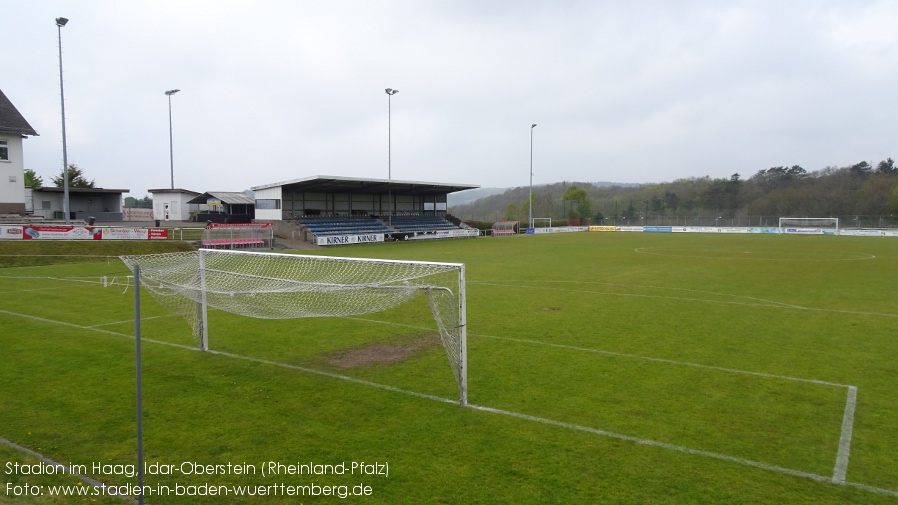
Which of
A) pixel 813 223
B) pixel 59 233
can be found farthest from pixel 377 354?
pixel 813 223

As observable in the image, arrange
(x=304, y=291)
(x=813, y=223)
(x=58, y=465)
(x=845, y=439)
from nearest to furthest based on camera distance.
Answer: (x=58, y=465) → (x=845, y=439) → (x=304, y=291) → (x=813, y=223)

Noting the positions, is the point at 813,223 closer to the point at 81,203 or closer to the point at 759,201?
the point at 759,201

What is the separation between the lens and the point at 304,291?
8.87 metres

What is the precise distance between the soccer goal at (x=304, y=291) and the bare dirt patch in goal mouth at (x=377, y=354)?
0.89 meters

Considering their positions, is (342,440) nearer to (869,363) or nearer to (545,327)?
(545,327)

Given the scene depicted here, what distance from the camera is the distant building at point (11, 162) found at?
37.6 meters

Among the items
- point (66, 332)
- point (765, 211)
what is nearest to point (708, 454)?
point (66, 332)

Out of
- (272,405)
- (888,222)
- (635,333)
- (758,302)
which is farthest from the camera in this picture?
(888,222)

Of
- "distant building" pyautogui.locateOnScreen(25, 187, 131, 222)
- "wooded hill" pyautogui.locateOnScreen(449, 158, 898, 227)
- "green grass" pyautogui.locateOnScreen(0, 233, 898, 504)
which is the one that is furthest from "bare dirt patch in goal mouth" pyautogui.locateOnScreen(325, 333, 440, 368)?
"wooded hill" pyautogui.locateOnScreen(449, 158, 898, 227)

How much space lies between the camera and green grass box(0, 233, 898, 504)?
18.5 feet

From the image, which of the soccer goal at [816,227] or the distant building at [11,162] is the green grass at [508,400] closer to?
the distant building at [11,162]

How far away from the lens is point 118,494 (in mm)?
5340

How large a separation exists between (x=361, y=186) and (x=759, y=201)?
72.5 metres

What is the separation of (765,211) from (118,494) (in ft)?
323
